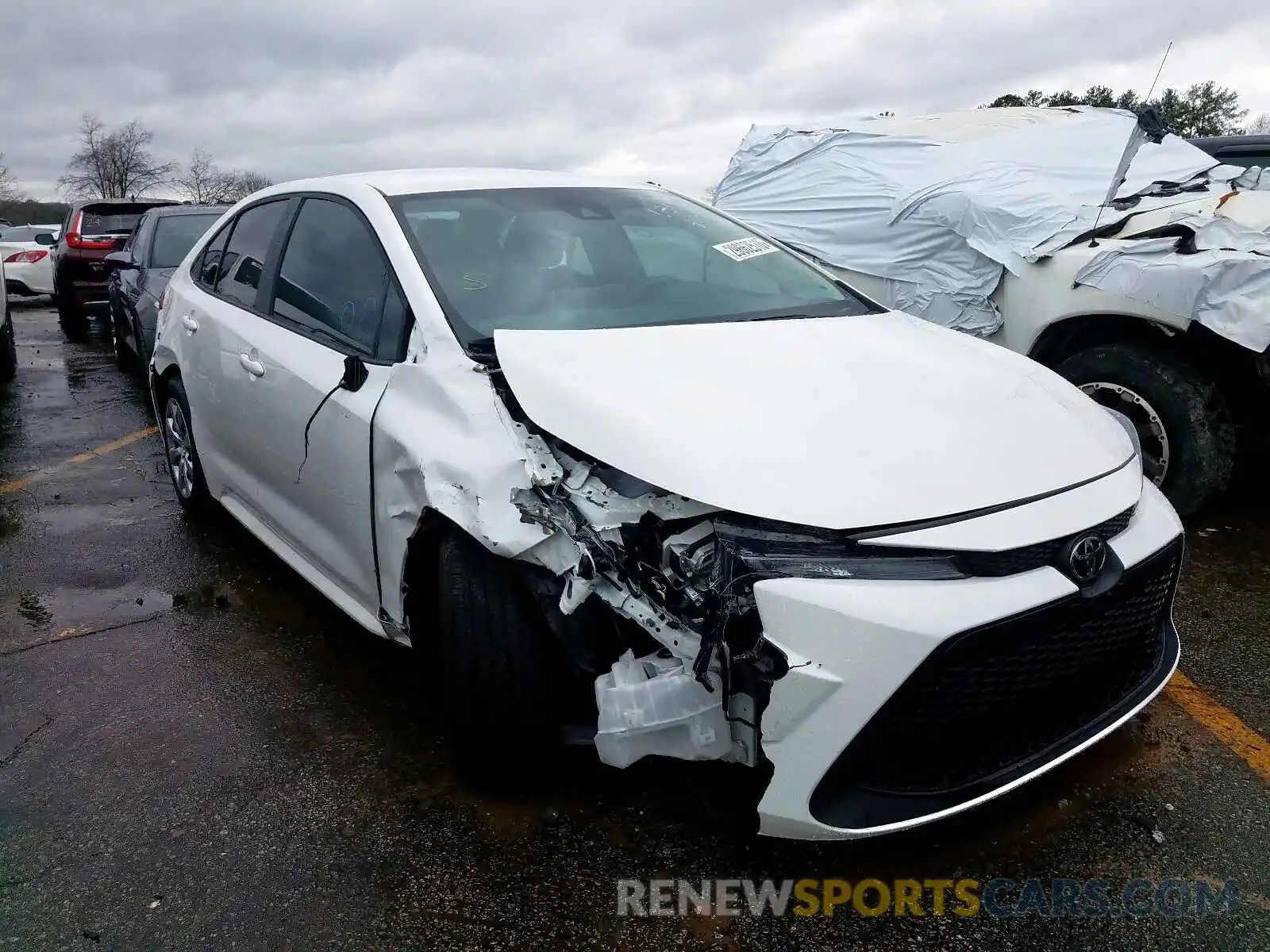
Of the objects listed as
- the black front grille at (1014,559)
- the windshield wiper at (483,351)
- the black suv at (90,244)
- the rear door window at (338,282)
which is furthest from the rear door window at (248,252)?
the black suv at (90,244)

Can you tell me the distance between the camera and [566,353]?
7.84ft

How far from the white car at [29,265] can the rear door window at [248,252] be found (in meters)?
11.8

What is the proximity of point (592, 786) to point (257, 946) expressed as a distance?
86cm

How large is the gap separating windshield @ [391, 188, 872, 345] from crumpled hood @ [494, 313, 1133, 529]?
0.19 meters

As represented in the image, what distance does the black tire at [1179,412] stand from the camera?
12.6 ft

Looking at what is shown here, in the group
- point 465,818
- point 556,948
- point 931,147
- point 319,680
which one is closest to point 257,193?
point 319,680

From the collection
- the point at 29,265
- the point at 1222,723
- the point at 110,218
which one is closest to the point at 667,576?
the point at 1222,723

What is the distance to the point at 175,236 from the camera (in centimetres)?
763

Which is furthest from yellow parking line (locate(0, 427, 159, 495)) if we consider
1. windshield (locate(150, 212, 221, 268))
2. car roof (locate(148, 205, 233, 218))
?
car roof (locate(148, 205, 233, 218))

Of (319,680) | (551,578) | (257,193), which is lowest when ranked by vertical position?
(319,680)

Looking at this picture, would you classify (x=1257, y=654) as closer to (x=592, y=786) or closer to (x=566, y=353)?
(x=592, y=786)

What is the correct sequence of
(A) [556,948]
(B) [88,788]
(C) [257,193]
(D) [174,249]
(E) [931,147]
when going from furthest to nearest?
(D) [174,249], (E) [931,147], (C) [257,193], (B) [88,788], (A) [556,948]

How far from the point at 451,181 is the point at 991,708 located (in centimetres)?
237

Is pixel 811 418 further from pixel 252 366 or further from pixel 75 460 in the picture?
pixel 75 460
